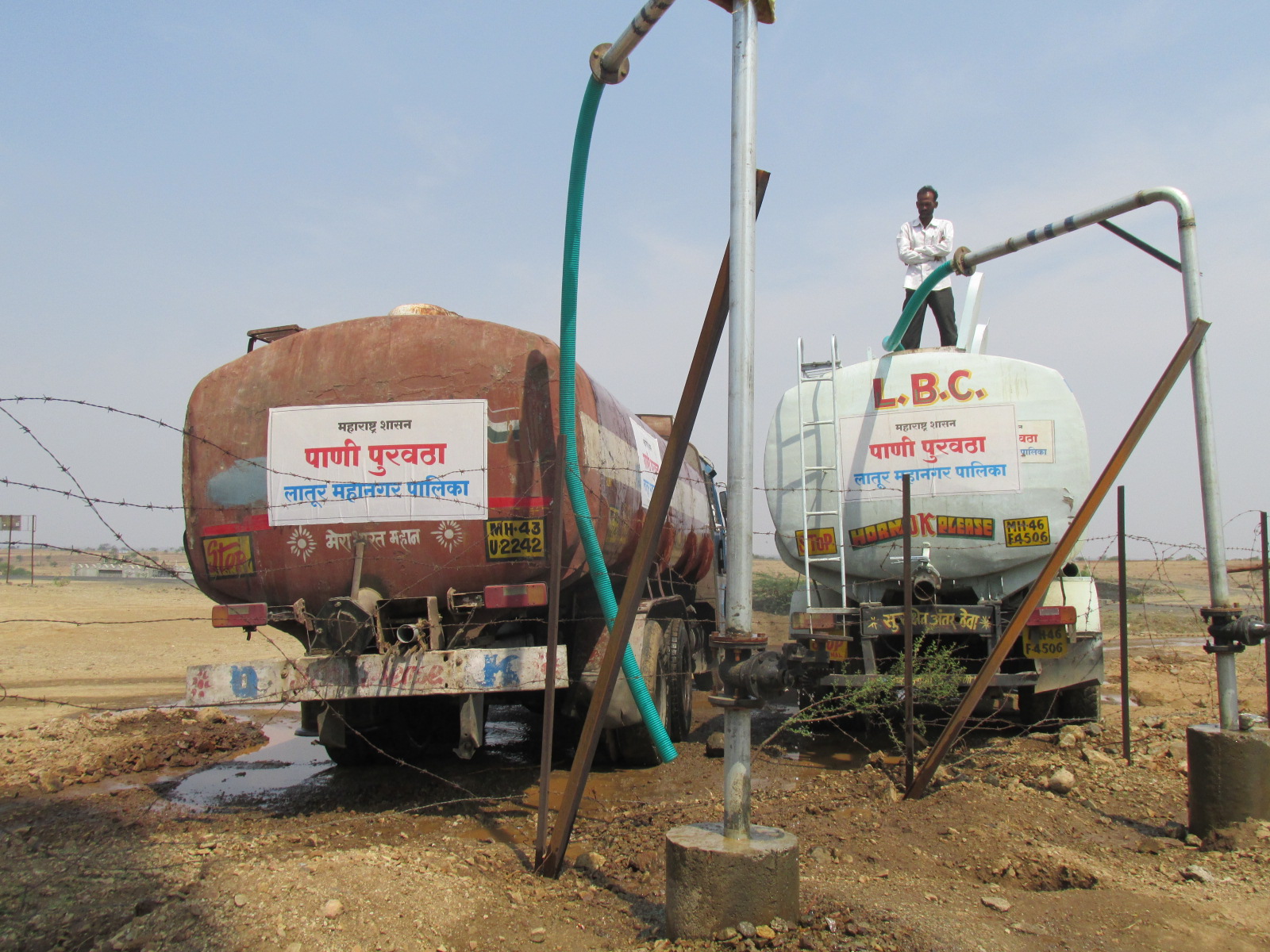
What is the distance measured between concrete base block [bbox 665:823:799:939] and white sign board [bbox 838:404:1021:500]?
4.06 metres

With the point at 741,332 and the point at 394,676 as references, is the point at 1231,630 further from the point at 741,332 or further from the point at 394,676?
the point at 394,676

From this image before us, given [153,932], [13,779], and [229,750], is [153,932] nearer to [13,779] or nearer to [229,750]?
[13,779]

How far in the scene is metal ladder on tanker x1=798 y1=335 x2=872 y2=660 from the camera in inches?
272

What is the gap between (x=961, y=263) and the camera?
6332 millimetres

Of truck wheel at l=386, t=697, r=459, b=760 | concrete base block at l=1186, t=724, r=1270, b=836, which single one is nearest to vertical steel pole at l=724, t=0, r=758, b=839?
concrete base block at l=1186, t=724, r=1270, b=836

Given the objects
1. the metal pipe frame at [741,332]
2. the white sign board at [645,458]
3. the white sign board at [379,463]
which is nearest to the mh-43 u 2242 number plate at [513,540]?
the white sign board at [379,463]

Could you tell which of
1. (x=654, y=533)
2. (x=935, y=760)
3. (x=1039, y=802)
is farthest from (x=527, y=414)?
(x=1039, y=802)

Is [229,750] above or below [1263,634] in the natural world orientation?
below

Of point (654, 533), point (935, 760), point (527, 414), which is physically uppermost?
point (527, 414)

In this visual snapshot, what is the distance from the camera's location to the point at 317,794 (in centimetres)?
579

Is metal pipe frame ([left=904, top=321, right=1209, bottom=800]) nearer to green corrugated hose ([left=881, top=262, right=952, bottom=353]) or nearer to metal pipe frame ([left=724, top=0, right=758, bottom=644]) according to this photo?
metal pipe frame ([left=724, top=0, right=758, bottom=644])

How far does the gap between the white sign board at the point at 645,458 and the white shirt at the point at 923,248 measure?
2.67 meters

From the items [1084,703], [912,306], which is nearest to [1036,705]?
[1084,703]

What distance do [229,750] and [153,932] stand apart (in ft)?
15.0
